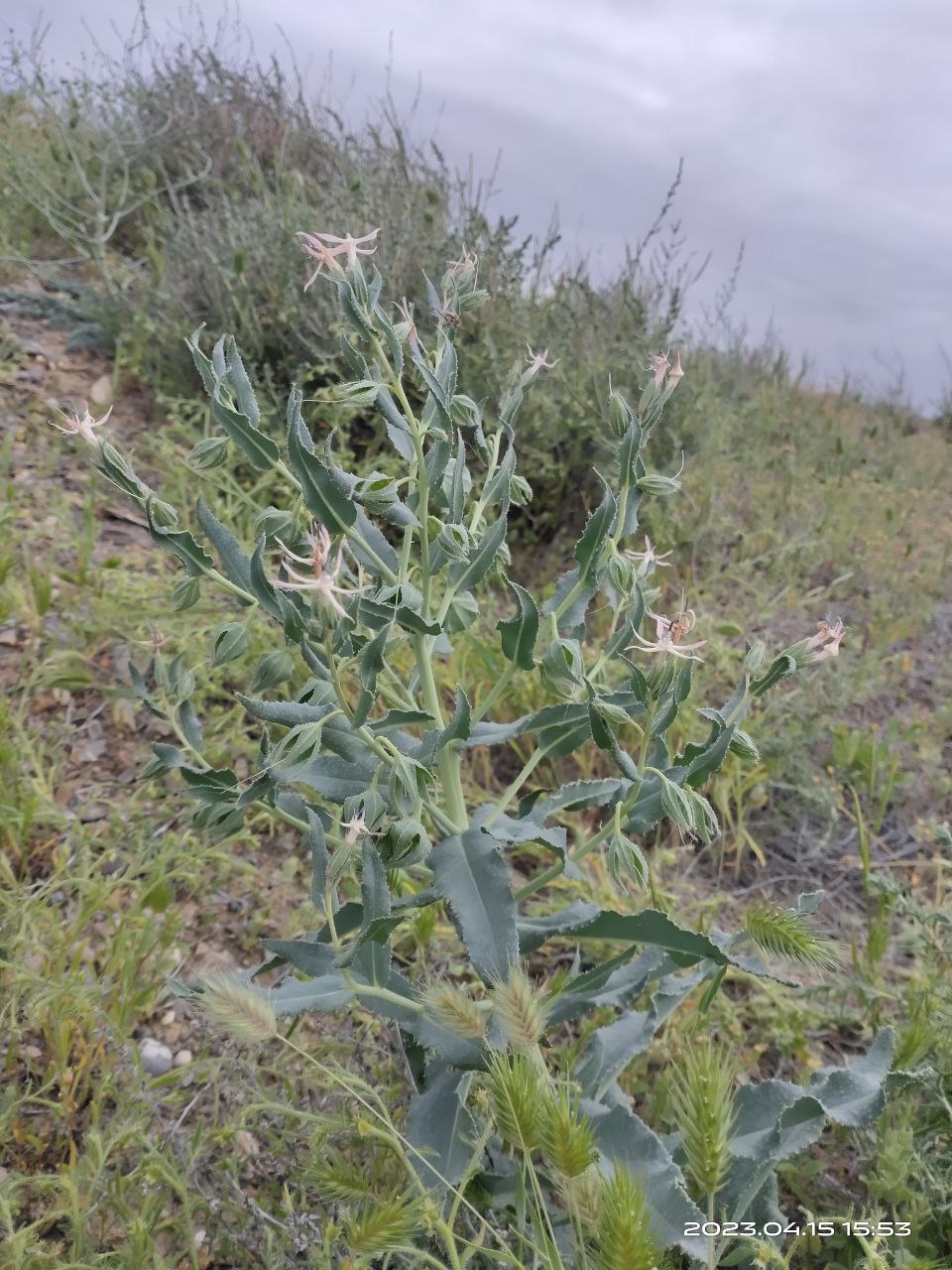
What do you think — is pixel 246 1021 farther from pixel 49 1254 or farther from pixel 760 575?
pixel 760 575

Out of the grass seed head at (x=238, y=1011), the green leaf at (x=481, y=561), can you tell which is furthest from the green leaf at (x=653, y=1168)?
the green leaf at (x=481, y=561)

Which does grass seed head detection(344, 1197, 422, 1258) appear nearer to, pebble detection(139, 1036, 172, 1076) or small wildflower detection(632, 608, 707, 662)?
small wildflower detection(632, 608, 707, 662)

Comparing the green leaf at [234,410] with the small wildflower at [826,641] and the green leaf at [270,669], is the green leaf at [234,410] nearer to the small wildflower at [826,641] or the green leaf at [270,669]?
the green leaf at [270,669]

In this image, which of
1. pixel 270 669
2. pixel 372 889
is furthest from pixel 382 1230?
pixel 270 669

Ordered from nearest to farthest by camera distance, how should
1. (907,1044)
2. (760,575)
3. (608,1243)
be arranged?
(608,1243) → (907,1044) → (760,575)

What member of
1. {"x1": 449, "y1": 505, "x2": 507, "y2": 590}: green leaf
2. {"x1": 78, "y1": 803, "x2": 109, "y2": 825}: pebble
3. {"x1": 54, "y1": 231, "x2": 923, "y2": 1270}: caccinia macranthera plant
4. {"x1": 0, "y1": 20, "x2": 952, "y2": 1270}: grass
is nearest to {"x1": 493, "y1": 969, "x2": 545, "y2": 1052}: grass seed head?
{"x1": 54, "y1": 231, "x2": 923, "y2": 1270}: caccinia macranthera plant

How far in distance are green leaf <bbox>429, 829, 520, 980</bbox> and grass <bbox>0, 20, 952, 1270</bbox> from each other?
28 centimetres

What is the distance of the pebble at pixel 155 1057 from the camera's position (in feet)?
5.60

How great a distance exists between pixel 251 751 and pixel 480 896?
1.33 metres

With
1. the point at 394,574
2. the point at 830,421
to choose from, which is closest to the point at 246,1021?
the point at 394,574

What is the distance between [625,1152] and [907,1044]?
22.2 inches

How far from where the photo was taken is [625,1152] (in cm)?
121

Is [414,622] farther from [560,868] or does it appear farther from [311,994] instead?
[311,994]

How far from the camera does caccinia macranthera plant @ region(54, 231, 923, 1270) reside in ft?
3.17
